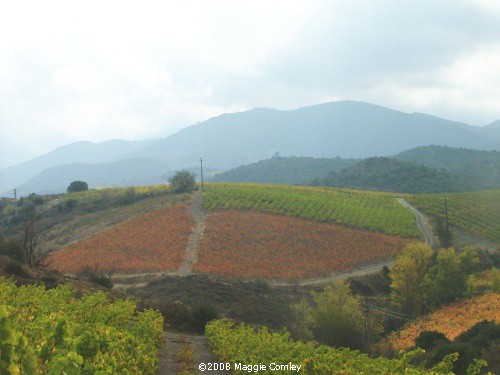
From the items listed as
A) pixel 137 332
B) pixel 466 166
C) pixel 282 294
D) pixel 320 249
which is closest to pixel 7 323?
pixel 137 332

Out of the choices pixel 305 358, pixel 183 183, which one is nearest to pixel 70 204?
pixel 183 183

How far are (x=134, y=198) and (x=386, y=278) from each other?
40391mm

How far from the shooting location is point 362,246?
48.6 metres

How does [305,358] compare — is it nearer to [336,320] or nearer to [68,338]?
[68,338]

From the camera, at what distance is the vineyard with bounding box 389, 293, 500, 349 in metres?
24.7

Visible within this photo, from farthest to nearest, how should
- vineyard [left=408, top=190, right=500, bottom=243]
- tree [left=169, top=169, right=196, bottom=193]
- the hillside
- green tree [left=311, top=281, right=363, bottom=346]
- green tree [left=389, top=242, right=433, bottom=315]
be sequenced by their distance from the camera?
the hillside → tree [left=169, top=169, right=196, bottom=193] → vineyard [left=408, top=190, right=500, bottom=243] → green tree [left=389, top=242, right=433, bottom=315] → green tree [left=311, top=281, right=363, bottom=346]

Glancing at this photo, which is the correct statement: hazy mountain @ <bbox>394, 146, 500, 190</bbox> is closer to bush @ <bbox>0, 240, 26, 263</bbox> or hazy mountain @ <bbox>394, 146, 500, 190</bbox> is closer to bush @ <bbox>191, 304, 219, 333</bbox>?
bush @ <bbox>191, 304, 219, 333</bbox>

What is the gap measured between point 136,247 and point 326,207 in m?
27.6

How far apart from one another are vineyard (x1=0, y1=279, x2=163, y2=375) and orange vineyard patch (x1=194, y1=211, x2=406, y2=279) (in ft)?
82.9

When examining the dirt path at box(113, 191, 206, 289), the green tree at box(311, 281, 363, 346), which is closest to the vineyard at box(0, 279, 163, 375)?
the green tree at box(311, 281, 363, 346)

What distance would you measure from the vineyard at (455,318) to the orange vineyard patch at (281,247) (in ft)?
37.0

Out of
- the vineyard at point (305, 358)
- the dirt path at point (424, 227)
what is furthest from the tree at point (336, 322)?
the dirt path at point (424, 227)

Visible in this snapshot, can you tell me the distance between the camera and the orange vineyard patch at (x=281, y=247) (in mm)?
40656

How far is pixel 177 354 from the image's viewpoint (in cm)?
1352
